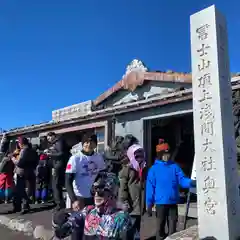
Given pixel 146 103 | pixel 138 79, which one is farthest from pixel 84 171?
pixel 138 79

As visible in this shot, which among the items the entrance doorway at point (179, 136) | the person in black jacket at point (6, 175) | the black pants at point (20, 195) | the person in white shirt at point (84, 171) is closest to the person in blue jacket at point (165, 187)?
the person in white shirt at point (84, 171)

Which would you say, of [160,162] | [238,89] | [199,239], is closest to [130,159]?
[160,162]

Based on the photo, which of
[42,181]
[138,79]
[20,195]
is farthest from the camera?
[138,79]

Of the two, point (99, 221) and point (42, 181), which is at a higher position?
Result: point (42, 181)

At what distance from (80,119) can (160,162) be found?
5.67 meters

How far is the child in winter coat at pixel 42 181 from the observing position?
9422mm

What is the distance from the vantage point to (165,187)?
4.66m

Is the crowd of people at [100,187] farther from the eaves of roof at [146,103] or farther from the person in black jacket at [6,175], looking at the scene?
the eaves of roof at [146,103]

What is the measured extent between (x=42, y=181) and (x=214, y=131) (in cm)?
674

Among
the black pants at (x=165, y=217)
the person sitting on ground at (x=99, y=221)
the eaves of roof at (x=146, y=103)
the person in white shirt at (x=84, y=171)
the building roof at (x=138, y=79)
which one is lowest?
the black pants at (x=165, y=217)

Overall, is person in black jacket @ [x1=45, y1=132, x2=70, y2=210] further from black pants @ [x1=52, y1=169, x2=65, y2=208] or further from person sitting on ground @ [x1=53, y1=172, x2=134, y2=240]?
person sitting on ground @ [x1=53, y1=172, x2=134, y2=240]

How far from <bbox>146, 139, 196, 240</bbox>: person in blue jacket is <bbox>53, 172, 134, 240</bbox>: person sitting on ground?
2138 millimetres

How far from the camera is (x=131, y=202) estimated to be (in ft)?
15.6

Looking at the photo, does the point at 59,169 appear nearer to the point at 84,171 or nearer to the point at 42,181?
the point at 42,181
